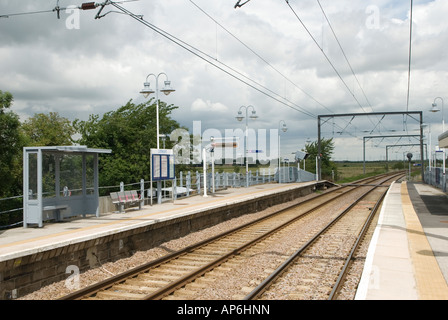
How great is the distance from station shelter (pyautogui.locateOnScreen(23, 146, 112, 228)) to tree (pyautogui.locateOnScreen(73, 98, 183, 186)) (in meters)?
17.0

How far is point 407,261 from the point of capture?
8805 mm

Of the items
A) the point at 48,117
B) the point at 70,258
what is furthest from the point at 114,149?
the point at 70,258

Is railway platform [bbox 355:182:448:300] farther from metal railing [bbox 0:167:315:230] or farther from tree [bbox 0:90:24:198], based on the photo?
tree [bbox 0:90:24:198]

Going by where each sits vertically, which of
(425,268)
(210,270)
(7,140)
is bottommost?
(210,270)

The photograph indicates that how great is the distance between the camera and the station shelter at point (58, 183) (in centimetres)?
1147

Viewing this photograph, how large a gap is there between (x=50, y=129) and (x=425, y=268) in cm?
3667

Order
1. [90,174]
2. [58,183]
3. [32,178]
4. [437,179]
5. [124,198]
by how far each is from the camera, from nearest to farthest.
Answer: [32,178]
[58,183]
[90,174]
[124,198]
[437,179]

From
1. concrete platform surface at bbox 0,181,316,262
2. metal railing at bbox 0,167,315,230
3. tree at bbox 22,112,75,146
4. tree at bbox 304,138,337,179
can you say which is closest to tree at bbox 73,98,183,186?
metal railing at bbox 0,167,315,230

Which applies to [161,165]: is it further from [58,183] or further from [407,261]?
[407,261]

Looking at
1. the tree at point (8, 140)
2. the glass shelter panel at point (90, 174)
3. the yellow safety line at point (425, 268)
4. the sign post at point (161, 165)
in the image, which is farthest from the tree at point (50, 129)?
the yellow safety line at point (425, 268)

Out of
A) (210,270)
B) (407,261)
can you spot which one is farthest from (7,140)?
(407,261)

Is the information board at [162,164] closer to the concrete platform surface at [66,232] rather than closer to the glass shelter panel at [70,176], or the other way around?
the concrete platform surface at [66,232]

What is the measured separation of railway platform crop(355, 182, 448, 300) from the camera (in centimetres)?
668
